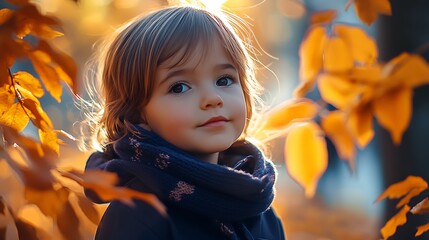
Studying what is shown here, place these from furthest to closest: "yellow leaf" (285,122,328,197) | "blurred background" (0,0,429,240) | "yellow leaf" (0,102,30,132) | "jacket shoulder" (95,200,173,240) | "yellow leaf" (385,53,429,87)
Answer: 1. "blurred background" (0,0,429,240)
2. "jacket shoulder" (95,200,173,240)
3. "yellow leaf" (0,102,30,132)
4. "yellow leaf" (285,122,328,197)
5. "yellow leaf" (385,53,429,87)

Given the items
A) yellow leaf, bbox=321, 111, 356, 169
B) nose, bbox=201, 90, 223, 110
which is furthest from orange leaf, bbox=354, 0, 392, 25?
nose, bbox=201, 90, 223, 110

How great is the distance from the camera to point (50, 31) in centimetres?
101

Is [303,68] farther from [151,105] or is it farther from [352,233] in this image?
[352,233]

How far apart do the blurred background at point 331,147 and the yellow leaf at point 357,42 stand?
6.34 ft

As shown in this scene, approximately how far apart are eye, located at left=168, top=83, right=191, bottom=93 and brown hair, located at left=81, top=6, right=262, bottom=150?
4 cm

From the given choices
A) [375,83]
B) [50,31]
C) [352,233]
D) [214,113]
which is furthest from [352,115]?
[352,233]

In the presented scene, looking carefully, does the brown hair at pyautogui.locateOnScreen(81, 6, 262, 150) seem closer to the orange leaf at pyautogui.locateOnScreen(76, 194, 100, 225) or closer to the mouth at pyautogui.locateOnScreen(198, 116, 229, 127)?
the mouth at pyautogui.locateOnScreen(198, 116, 229, 127)

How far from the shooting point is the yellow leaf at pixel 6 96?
3.51 ft

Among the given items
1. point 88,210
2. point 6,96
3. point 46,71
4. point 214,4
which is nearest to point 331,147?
point 214,4

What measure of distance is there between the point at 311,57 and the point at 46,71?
335 mm

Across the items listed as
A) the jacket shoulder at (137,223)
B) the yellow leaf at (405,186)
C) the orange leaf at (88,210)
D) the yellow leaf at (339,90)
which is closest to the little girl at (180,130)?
the jacket shoulder at (137,223)

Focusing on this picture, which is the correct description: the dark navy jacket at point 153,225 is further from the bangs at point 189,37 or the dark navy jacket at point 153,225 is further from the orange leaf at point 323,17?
the orange leaf at point 323,17

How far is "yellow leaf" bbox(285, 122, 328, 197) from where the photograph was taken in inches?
30.0

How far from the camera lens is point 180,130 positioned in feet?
4.30
